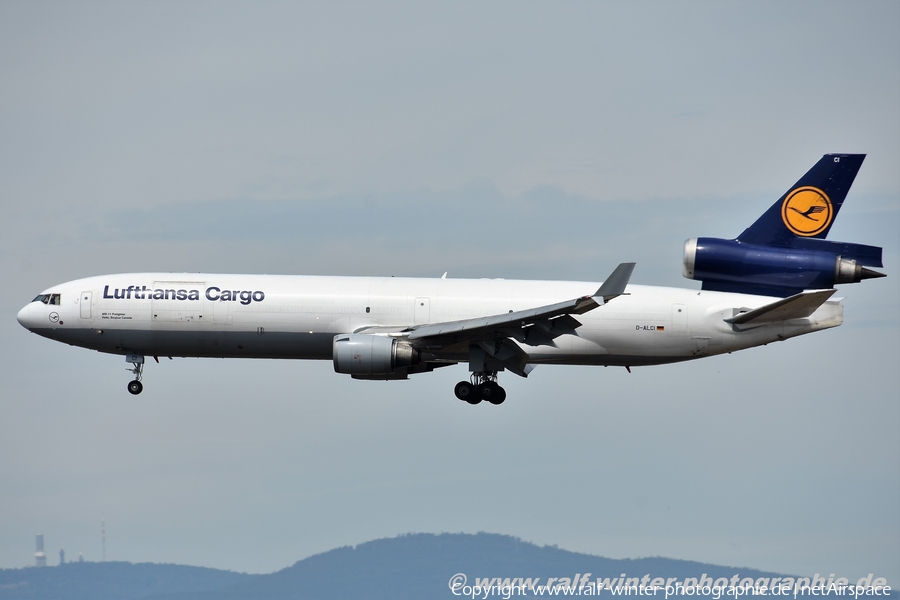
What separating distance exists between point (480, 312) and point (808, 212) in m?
14.0

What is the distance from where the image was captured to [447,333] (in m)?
39.5

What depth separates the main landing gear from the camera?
4196 cm

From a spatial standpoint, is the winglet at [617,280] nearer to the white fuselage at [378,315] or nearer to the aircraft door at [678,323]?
the white fuselage at [378,315]

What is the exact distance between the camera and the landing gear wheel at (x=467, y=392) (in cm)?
4209

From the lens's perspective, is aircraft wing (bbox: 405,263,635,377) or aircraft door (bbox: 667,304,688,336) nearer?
aircraft wing (bbox: 405,263,635,377)

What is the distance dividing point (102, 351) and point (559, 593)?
8268 cm

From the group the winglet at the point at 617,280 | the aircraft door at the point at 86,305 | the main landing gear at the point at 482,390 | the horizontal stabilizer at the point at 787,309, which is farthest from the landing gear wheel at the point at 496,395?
the aircraft door at the point at 86,305

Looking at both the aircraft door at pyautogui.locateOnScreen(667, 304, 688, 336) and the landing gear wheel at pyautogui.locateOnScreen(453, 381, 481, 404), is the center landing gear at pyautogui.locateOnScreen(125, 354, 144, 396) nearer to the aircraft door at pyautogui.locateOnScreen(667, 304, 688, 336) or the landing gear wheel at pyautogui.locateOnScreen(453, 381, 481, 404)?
the landing gear wheel at pyautogui.locateOnScreen(453, 381, 481, 404)

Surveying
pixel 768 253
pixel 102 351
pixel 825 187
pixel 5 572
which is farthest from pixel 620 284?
pixel 5 572

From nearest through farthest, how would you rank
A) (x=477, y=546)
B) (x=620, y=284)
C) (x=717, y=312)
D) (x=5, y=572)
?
(x=620, y=284)
(x=717, y=312)
(x=5, y=572)
(x=477, y=546)

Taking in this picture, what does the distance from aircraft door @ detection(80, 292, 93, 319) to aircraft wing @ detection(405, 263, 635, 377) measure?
13092 millimetres

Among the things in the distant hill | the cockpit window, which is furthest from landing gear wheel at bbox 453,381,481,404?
the distant hill

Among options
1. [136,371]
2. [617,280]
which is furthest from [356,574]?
[617,280]

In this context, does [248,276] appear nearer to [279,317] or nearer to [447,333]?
[279,317]
